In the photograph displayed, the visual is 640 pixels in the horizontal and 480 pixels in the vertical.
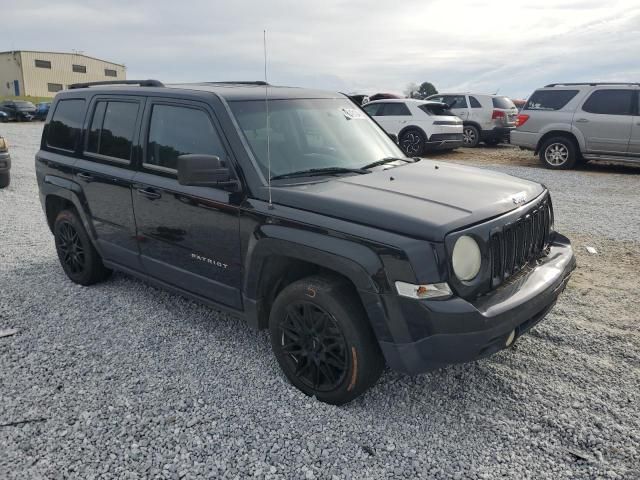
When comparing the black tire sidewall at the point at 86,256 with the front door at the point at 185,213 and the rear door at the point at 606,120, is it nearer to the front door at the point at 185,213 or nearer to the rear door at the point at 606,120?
the front door at the point at 185,213

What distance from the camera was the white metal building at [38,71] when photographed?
57.3 m

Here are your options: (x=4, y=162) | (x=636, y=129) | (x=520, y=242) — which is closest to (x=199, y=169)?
(x=520, y=242)

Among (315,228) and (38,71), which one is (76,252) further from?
(38,71)

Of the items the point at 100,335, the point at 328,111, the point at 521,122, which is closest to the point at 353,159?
the point at 328,111

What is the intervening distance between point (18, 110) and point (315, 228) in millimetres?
34086

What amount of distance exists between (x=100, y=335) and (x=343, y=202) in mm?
2367

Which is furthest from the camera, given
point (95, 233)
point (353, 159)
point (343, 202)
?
point (95, 233)

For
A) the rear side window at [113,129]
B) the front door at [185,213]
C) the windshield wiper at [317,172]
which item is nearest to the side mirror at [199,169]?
the front door at [185,213]

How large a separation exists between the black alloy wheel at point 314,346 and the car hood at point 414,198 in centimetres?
62

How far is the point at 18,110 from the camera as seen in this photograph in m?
30.6

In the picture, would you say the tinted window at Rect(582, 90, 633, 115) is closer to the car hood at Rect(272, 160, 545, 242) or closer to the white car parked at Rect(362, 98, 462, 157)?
the white car parked at Rect(362, 98, 462, 157)

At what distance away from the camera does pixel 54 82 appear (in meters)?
60.5

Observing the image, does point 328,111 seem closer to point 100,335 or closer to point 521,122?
point 100,335

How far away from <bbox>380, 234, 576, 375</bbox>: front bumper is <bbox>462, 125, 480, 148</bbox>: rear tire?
1442 cm
